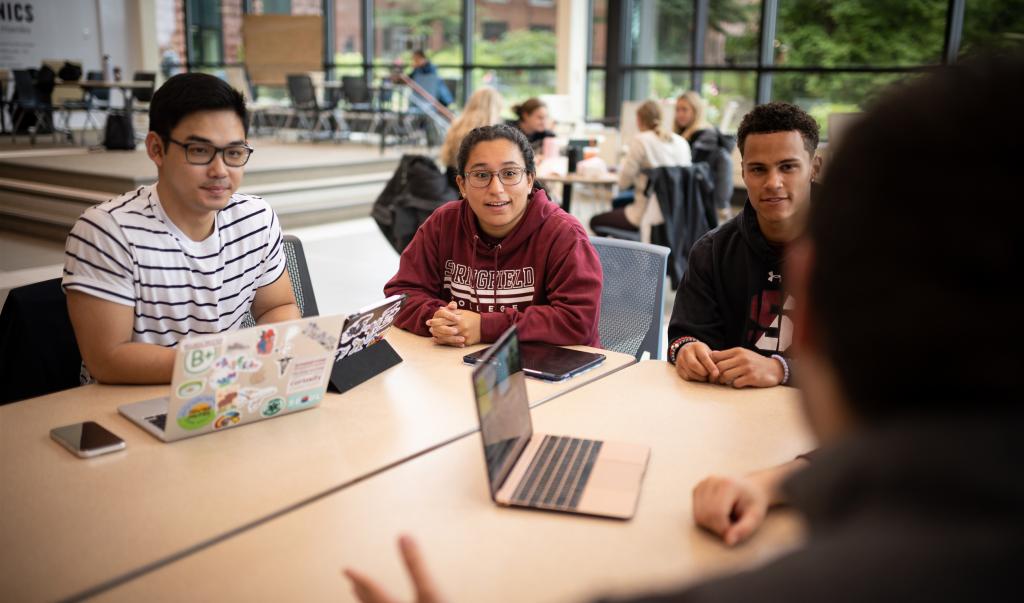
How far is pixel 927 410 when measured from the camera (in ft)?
1.55

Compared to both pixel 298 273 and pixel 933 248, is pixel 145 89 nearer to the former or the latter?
pixel 298 273

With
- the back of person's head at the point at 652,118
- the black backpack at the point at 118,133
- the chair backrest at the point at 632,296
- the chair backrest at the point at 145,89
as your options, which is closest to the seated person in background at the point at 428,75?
the chair backrest at the point at 145,89

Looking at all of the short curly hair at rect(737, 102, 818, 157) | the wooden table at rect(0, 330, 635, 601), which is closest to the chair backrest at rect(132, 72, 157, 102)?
the short curly hair at rect(737, 102, 818, 157)

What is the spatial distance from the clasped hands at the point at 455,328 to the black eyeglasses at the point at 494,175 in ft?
1.30

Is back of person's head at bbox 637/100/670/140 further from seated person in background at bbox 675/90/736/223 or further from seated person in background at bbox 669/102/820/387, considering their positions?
seated person in background at bbox 669/102/820/387

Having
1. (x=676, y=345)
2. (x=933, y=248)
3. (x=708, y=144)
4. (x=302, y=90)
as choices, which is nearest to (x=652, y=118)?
(x=708, y=144)

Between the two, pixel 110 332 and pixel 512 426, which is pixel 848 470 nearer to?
pixel 512 426

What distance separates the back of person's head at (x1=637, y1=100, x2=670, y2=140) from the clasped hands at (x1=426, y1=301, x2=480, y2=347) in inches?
153

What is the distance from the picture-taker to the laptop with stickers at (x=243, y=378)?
4.50ft

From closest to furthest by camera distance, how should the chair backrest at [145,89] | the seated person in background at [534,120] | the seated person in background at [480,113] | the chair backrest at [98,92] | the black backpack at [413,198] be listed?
the black backpack at [413,198], the seated person in background at [480,113], the seated person in background at [534,120], the chair backrest at [145,89], the chair backrest at [98,92]

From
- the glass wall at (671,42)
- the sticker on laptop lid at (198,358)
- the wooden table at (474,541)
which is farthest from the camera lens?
the glass wall at (671,42)

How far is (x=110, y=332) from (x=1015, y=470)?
1.66 m

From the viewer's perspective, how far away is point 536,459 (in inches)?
54.2

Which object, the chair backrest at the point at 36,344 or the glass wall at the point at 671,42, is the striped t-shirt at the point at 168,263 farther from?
the glass wall at the point at 671,42
